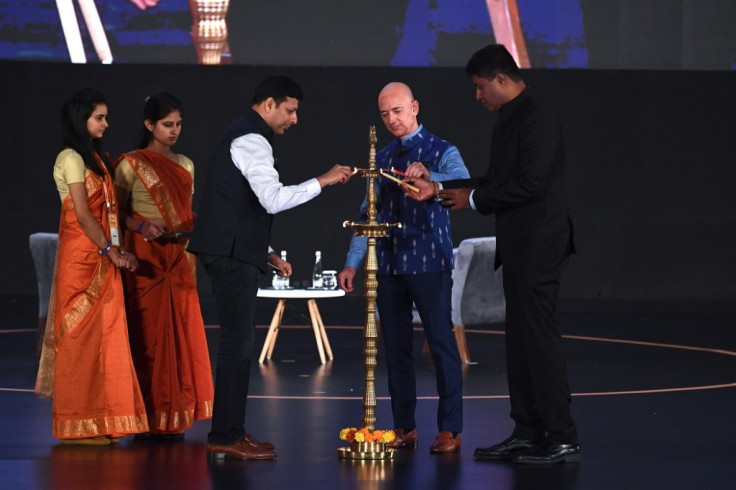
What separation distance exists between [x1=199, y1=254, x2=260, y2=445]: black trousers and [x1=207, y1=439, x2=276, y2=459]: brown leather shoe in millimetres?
22

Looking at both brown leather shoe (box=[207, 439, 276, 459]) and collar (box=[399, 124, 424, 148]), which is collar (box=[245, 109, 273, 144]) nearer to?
collar (box=[399, 124, 424, 148])

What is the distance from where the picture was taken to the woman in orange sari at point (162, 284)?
5512 mm

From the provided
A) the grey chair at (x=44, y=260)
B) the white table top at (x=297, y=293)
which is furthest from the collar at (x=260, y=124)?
the grey chair at (x=44, y=260)

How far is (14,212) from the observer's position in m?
12.6

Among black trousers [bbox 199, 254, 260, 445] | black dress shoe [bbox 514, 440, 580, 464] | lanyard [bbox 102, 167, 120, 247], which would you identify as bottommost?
black dress shoe [bbox 514, 440, 580, 464]

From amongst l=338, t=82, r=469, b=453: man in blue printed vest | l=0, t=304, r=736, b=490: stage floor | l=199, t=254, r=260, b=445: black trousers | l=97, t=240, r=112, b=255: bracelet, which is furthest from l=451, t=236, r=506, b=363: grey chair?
l=199, t=254, r=260, b=445: black trousers

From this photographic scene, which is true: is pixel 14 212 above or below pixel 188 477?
above

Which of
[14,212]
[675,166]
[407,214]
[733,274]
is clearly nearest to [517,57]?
[675,166]

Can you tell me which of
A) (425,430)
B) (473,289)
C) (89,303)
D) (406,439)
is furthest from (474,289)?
(89,303)

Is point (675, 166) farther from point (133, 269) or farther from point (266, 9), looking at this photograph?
point (133, 269)

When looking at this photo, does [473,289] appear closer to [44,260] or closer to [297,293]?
[297,293]

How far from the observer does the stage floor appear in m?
4.55

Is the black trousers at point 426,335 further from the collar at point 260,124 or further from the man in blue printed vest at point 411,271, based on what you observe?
the collar at point 260,124

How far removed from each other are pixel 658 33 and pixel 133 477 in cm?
879
